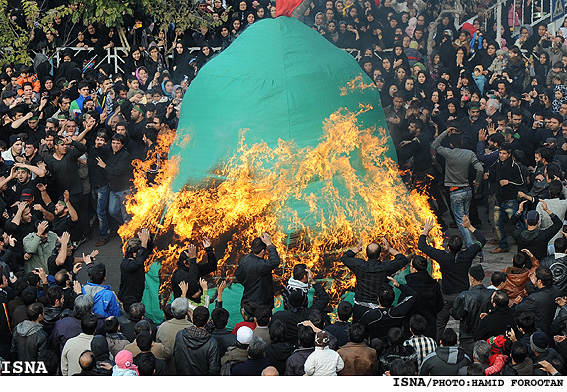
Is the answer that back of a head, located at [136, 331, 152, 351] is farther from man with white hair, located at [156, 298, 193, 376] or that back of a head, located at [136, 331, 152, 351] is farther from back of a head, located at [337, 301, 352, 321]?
back of a head, located at [337, 301, 352, 321]

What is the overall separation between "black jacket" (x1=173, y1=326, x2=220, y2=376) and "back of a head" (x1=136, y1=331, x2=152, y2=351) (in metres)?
0.38

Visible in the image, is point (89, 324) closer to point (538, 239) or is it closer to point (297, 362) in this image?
point (297, 362)

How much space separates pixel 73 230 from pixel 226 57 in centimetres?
377

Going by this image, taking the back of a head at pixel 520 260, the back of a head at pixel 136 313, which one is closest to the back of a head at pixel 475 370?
the back of a head at pixel 520 260

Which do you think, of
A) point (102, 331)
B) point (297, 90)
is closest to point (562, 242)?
point (297, 90)

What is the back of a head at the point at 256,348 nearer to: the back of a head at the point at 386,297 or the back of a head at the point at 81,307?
the back of a head at the point at 386,297

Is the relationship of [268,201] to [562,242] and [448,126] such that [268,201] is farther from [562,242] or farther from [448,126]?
[448,126]

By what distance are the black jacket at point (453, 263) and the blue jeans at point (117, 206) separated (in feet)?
17.3

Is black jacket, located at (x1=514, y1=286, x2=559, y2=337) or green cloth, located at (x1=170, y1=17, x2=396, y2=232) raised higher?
green cloth, located at (x1=170, y1=17, x2=396, y2=232)

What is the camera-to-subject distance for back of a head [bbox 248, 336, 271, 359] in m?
7.26

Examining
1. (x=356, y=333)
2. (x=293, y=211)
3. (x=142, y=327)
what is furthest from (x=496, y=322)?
(x=142, y=327)

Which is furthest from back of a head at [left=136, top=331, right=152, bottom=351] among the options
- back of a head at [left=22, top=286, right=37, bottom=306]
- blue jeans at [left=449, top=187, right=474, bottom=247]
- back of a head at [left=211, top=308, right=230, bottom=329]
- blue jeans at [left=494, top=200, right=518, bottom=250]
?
blue jeans at [left=494, top=200, right=518, bottom=250]

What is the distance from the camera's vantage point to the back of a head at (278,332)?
762 cm

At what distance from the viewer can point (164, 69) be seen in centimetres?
1702
